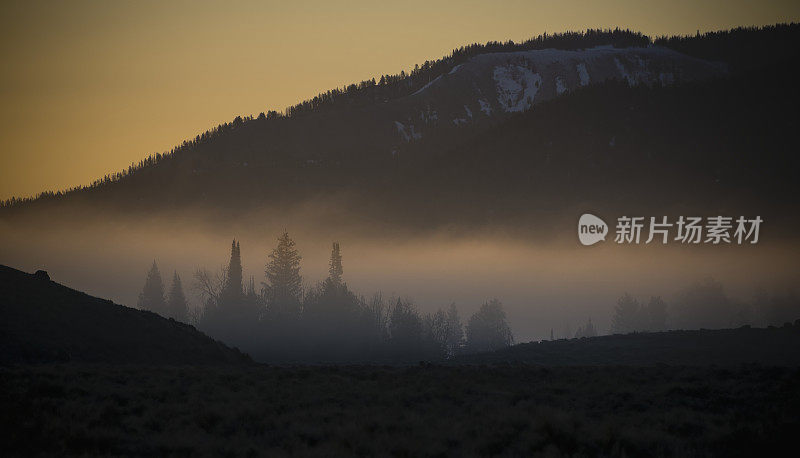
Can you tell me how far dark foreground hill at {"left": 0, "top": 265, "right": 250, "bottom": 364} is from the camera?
4081cm

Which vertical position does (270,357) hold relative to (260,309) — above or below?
below

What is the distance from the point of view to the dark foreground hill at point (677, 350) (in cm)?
5231

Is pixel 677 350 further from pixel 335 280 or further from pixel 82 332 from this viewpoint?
pixel 335 280

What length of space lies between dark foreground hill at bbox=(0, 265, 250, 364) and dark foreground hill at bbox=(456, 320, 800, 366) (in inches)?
1034

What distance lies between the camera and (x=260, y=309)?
13162cm

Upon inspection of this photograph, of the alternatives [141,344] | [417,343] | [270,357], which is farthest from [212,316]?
[141,344]

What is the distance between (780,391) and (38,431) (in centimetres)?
2421

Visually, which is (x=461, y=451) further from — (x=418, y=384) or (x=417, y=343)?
(x=417, y=343)

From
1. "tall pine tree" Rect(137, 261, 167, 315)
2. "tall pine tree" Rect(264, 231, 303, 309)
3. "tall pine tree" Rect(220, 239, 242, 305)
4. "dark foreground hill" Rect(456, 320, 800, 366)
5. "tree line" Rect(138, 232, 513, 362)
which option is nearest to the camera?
"dark foreground hill" Rect(456, 320, 800, 366)

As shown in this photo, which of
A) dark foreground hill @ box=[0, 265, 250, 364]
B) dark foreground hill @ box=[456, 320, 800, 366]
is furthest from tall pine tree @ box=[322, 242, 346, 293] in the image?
dark foreground hill @ box=[0, 265, 250, 364]

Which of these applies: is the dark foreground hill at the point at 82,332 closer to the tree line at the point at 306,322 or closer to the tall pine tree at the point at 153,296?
the tree line at the point at 306,322

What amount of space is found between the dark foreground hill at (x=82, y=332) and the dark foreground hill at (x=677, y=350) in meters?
26.3

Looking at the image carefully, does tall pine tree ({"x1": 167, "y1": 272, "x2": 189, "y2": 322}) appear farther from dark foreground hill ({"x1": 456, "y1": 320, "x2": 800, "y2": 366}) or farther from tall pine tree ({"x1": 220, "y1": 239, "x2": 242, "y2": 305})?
dark foreground hill ({"x1": 456, "y1": 320, "x2": 800, "y2": 366})

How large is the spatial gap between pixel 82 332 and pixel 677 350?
48725mm
